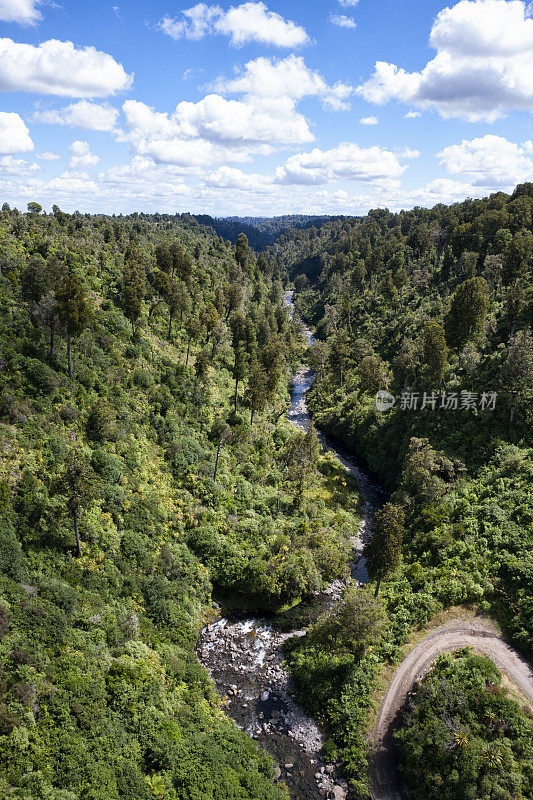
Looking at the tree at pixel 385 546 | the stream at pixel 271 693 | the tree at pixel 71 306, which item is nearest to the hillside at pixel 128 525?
the tree at pixel 71 306

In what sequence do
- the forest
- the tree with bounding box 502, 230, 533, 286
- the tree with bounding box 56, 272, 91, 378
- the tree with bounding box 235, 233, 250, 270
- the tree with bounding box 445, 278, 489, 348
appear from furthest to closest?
1. the tree with bounding box 235, 233, 250, 270
2. the tree with bounding box 502, 230, 533, 286
3. the tree with bounding box 445, 278, 489, 348
4. the tree with bounding box 56, 272, 91, 378
5. the forest

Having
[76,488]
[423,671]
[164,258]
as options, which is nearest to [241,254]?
[164,258]

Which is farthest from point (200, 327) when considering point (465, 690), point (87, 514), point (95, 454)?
point (465, 690)

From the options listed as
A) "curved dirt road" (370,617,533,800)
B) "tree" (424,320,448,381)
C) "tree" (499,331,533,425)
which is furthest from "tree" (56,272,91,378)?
"tree" (499,331,533,425)

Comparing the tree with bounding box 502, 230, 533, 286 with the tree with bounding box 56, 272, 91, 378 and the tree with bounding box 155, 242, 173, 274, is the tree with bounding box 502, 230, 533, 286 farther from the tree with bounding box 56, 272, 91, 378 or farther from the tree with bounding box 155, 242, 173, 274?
the tree with bounding box 56, 272, 91, 378

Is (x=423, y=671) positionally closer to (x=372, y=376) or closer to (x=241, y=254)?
(x=372, y=376)
